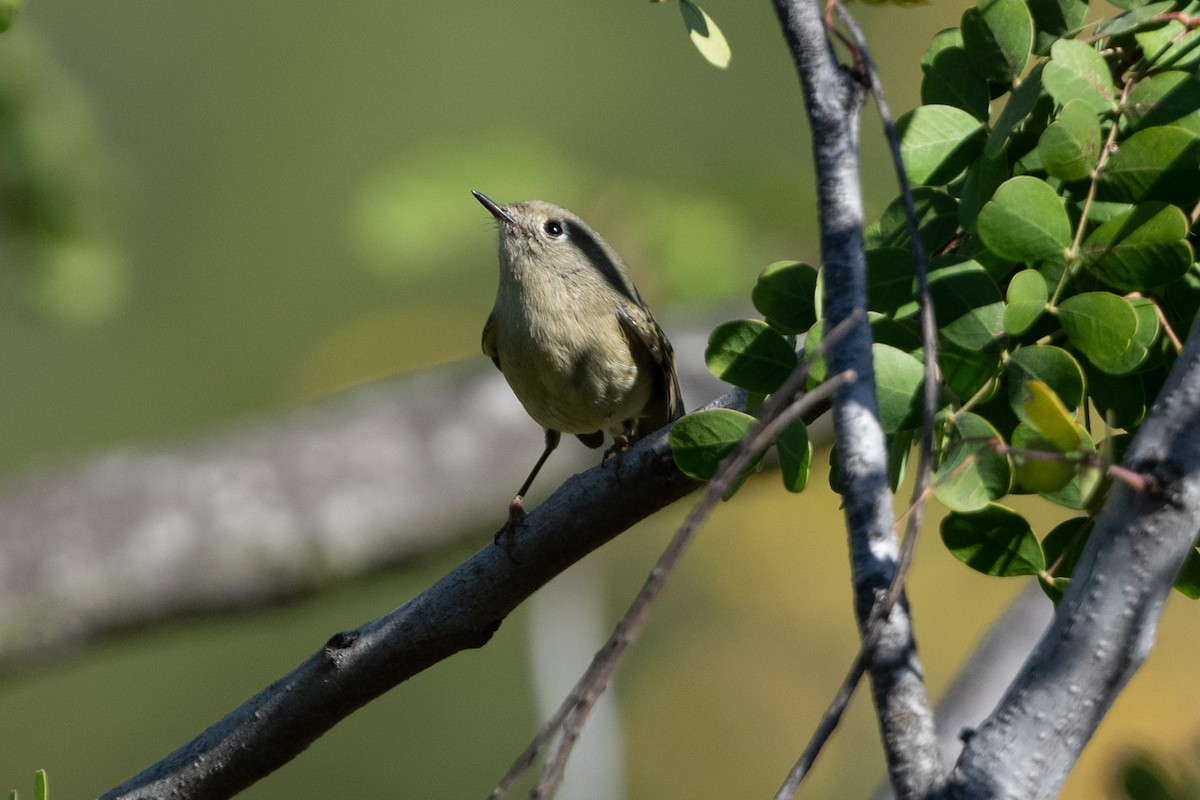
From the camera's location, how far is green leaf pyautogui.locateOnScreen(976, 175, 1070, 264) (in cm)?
147

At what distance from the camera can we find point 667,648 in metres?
8.36

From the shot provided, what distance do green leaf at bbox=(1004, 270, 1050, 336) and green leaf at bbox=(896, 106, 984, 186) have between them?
0.23 metres

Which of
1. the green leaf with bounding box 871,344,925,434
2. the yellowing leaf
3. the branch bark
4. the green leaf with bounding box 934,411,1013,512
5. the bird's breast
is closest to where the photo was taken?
the yellowing leaf

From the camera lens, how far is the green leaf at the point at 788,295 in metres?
1.64

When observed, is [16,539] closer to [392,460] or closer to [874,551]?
[392,460]

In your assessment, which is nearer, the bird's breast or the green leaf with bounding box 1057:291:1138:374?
the green leaf with bounding box 1057:291:1138:374

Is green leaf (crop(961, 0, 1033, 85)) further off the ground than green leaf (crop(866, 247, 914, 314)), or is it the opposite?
green leaf (crop(961, 0, 1033, 85))

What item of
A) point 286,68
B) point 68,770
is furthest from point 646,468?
point 286,68

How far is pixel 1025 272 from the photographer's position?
149 centimetres

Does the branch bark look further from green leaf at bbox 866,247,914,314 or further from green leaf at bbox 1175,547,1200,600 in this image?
green leaf at bbox 1175,547,1200,600

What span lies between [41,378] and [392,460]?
7290mm

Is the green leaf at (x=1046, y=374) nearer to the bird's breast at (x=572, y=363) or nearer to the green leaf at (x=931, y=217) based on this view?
the green leaf at (x=931, y=217)

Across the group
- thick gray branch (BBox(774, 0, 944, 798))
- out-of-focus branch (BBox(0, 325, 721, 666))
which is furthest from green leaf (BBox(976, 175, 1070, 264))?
out-of-focus branch (BBox(0, 325, 721, 666))

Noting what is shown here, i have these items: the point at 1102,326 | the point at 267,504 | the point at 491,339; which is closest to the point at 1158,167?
the point at 1102,326
